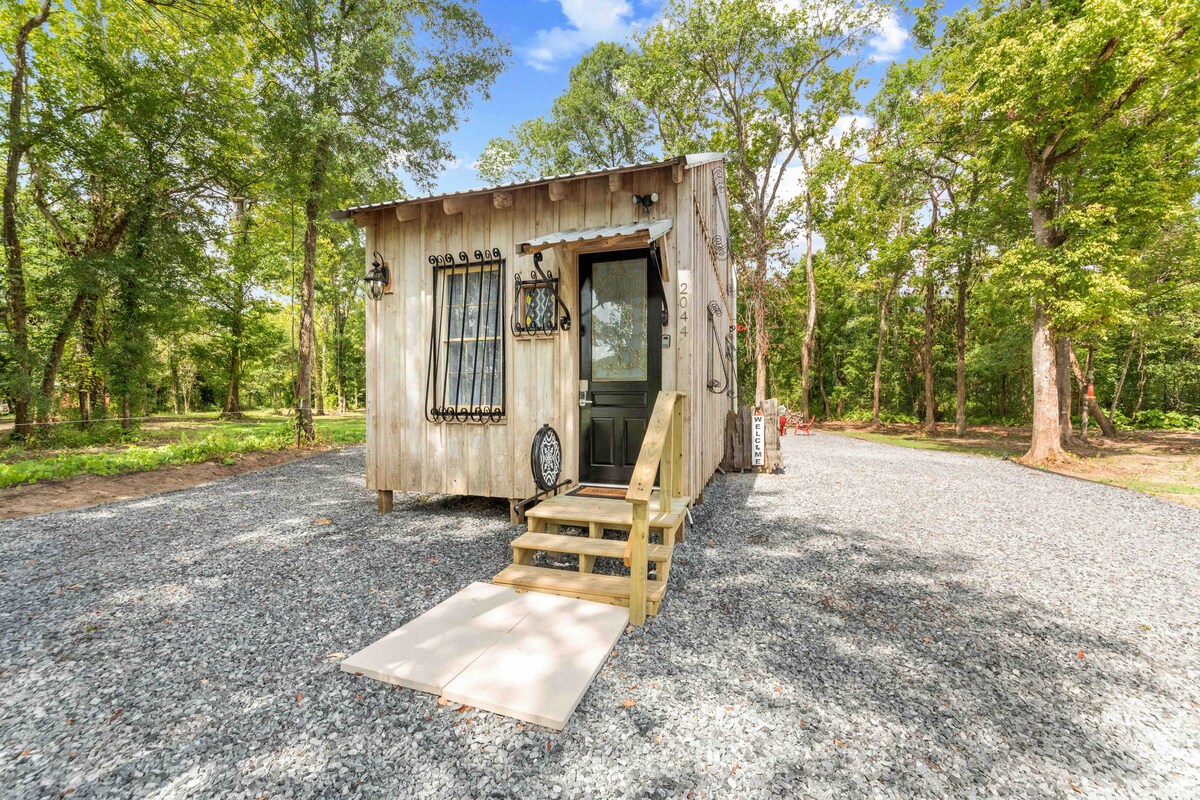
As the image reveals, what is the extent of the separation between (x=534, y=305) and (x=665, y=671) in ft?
10.7

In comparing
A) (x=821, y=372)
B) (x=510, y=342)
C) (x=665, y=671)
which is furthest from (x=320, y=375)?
(x=821, y=372)

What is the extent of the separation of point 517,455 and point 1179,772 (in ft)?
13.6

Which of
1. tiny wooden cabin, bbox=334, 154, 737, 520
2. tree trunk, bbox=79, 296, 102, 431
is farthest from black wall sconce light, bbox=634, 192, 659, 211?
tree trunk, bbox=79, 296, 102, 431

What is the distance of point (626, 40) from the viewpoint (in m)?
16.5

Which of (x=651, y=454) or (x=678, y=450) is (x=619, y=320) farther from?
(x=651, y=454)

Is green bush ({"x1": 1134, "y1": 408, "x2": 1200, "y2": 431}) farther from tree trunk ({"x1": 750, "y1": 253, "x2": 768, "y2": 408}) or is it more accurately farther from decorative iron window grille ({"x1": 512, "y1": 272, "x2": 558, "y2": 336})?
decorative iron window grille ({"x1": 512, "y1": 272, "x2": 558, "y2": 336})

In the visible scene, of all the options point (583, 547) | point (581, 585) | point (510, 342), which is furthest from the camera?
point (510, 342)

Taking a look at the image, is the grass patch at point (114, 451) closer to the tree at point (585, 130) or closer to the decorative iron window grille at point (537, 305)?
the decorative iron window grille at point (537, 305)

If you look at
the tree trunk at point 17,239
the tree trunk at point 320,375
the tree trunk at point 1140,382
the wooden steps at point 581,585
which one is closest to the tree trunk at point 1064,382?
the tree trunk at point 1140,382

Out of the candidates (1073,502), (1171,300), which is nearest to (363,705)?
(1073,502)

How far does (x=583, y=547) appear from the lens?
3.04 m

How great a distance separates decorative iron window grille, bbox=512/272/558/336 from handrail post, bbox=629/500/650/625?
2.30 metres

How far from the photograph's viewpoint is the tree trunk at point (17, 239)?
7184 mm

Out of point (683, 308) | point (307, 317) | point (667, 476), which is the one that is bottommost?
point (667, 476)
